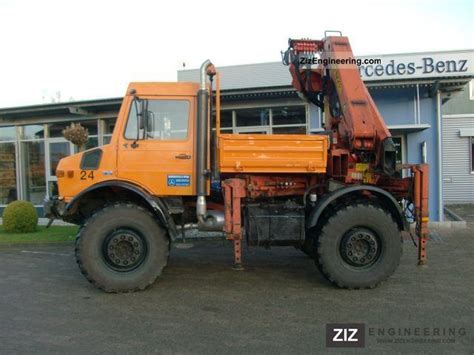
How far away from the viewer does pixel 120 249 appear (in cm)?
619

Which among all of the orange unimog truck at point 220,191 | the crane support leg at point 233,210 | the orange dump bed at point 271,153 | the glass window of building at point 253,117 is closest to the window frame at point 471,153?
the glass window of building at point 253,117

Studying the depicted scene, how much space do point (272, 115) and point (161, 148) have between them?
731cm

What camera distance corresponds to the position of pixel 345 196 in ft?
21.7

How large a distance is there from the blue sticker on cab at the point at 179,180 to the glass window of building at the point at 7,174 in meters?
11.8

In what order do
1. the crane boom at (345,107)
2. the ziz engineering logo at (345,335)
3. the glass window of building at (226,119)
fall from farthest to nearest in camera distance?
the glass window of building at (226,119), the crane boom at (345,107), the ziz engineering logo at (345,335)

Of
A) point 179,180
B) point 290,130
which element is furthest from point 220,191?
point 290,130

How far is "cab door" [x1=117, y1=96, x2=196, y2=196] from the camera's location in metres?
6.42

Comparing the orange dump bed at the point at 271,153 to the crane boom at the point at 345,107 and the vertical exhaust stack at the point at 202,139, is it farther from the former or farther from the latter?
the crane boom at the point at 345,107

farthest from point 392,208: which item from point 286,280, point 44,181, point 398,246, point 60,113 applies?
point 44,181

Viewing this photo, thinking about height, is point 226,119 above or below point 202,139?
above

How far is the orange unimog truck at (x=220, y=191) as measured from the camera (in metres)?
6.21

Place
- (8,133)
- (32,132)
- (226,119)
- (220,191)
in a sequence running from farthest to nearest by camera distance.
Result: (8,133) < (32,132) < (226,119) < (220,191)

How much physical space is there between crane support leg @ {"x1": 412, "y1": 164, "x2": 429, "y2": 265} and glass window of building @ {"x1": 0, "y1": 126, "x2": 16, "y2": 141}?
1407 cm

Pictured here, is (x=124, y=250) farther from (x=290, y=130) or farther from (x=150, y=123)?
(x=290, y=130)
